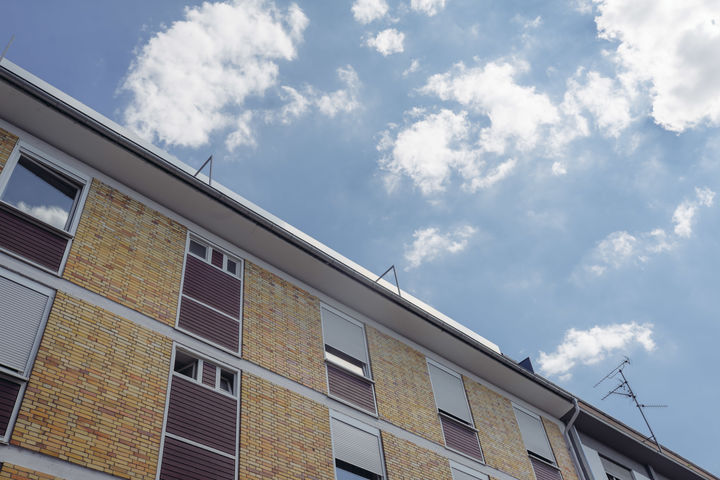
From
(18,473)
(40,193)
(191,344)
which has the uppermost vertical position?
(40,193)

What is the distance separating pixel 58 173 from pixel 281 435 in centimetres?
666

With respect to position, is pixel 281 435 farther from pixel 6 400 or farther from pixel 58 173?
pixel 58 173

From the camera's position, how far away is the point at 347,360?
1573 centimetres

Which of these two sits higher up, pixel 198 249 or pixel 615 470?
pixel 198 249

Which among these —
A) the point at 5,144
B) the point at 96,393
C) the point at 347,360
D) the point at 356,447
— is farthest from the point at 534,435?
the point at 5,144

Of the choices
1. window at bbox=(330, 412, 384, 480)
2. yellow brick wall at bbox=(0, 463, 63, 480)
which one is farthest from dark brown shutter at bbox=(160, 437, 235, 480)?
window at bbox=(330, 412, 384, 480)

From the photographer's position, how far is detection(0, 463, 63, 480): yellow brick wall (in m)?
8.60

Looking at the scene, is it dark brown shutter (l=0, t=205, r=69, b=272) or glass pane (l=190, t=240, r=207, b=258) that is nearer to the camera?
dark brown shutter (l=0, t=205, r=69, b=272)

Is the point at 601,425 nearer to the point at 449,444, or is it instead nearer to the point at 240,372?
the point at 449,444

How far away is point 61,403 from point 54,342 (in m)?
1.08

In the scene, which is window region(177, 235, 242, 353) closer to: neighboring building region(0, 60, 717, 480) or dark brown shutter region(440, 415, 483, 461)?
neighboring building region(0, 60, 717, 480)

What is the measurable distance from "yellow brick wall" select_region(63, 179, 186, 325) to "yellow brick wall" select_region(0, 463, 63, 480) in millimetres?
3508

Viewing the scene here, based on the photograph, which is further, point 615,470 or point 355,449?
point 615,470

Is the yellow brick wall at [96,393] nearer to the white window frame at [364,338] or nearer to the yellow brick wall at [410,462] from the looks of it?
the white window frame at [364,338]
